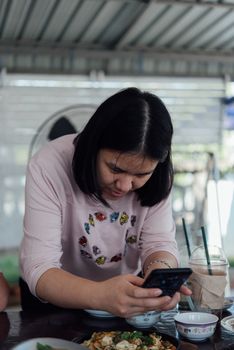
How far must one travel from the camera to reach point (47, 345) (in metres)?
1.48

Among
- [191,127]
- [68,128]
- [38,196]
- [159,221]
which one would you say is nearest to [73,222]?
[38,196]

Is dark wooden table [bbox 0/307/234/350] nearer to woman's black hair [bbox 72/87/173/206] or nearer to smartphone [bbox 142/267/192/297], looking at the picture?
smartphone [bbox 142/267/192/297]

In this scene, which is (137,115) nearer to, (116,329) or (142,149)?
(142,149)

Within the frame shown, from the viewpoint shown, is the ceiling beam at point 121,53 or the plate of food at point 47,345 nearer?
the plate of food at point 47,345

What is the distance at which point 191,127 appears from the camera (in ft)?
20.4

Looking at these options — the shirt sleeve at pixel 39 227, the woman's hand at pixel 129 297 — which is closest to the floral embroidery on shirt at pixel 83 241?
the shirt sleeve at pixel 39 227

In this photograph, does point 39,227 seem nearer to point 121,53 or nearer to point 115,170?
point 115,170

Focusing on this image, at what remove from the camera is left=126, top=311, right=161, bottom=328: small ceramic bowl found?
1.70 m

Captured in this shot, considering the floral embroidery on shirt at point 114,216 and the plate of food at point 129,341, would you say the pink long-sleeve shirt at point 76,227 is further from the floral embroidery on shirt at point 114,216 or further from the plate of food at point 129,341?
the plate of food at point 129,341

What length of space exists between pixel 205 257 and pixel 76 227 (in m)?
0.44

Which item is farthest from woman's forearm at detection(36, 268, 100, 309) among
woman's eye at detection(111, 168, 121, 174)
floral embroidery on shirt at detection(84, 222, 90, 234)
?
woman's eye at detection(111, 168, 121, 174)

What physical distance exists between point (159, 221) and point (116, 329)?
1.45ft

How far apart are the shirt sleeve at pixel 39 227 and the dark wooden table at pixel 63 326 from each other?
104mm

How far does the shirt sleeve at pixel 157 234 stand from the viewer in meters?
1.98
